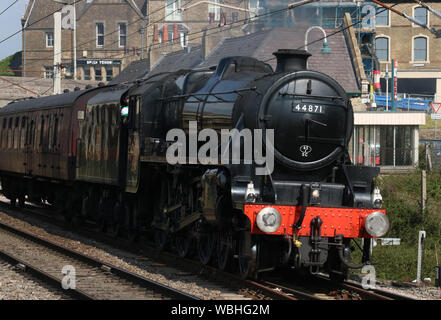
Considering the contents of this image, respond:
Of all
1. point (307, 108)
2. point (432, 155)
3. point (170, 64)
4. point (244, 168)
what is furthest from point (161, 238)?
point (170, 64)

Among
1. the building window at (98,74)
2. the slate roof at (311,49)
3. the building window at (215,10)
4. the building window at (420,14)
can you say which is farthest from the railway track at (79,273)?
the building window at (420,14)

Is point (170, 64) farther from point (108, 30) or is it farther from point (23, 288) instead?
point (23, 288)

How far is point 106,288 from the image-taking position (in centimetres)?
1148

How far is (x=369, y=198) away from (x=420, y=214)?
8.59 metres

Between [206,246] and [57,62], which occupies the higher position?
[57,62]

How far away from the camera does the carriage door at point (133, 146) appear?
1524cm

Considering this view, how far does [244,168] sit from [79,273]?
3609mm

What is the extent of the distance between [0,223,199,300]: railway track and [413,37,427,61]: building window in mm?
62163

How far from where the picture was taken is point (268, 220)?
10805mm

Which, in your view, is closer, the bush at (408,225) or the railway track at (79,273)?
the railway track at (79,273)

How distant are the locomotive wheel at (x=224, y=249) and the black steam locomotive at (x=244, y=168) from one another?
3cm

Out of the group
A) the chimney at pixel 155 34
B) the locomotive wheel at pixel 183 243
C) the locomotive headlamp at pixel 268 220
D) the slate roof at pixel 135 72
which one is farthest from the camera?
the chimney at pixel 155 34

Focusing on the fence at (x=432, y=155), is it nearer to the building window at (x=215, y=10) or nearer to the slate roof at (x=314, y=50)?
the slate roof at (x=314, y=50)

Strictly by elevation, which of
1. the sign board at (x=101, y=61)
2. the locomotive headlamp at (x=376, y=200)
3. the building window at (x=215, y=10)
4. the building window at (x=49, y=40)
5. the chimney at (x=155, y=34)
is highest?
the building window at (x=215, y=10)
